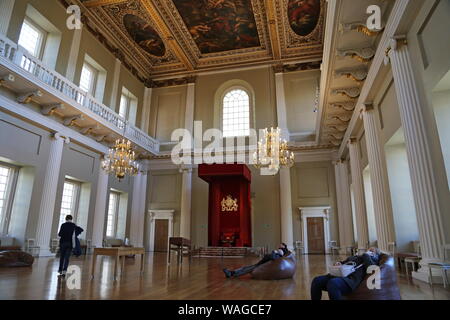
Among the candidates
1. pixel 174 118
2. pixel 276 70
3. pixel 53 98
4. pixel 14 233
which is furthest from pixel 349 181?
pixel 14 233

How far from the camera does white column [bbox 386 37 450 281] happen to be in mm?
4672

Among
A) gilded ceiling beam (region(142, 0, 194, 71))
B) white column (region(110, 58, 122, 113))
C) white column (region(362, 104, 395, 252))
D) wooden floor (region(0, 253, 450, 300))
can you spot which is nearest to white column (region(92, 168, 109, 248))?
white column (region(110, 58, 122, 113))

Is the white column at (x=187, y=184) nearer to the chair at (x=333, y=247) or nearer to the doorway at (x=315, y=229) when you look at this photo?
the doorway at (x=315, y=229)

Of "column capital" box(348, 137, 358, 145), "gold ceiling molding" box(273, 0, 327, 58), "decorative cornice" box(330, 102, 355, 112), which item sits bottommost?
"column capital" box(348, 137, 358, 145)

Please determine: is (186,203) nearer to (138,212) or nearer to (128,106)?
(138,212)

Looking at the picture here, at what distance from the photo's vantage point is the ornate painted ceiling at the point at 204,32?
513 inches

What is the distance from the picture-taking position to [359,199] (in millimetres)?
10258

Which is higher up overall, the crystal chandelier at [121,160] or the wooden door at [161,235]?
the crystal chandelier at [121,160]

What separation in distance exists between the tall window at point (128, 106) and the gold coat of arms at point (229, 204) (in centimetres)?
625

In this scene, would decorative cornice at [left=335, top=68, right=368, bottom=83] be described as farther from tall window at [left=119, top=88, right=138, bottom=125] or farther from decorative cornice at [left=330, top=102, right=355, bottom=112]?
tall window at [left=119, top=88, right=138, bottom=125]

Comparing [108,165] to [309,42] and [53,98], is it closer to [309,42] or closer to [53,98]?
[53,98]

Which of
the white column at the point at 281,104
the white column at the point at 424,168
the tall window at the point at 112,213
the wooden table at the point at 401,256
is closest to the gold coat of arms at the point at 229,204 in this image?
the white column at the point at 281,104

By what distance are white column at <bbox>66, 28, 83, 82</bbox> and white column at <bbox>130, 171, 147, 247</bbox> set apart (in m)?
5.90

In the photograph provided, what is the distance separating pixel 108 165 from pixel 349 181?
9.48 m
